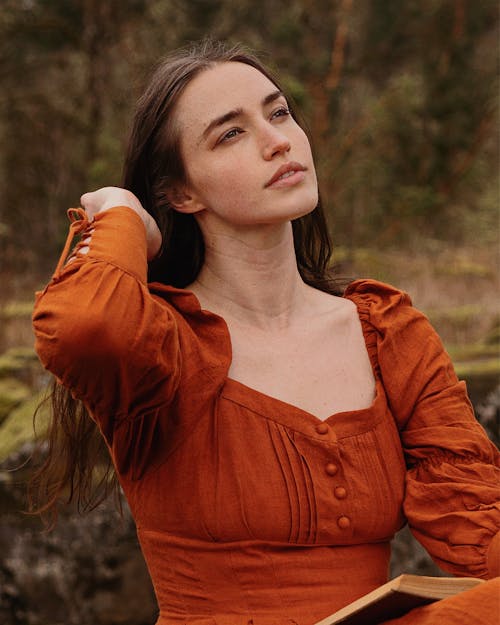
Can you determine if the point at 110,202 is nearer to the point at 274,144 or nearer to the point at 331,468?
the point at 274,144

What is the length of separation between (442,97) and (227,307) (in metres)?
11.0

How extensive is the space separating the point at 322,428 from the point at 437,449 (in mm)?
265

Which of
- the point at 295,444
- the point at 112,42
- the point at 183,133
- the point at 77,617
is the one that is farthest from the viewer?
the point at 112,42

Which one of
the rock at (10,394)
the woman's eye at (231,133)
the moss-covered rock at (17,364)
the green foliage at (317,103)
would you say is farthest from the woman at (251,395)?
the green foliage at (317,103)

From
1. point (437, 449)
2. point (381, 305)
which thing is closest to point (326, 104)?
point (381, 305)

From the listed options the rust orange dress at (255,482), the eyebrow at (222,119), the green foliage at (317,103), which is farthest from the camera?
the green foliage at (317,103)

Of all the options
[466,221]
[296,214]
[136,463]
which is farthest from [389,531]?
[466,221]

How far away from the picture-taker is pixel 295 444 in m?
1.79

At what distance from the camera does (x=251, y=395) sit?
5.92ft

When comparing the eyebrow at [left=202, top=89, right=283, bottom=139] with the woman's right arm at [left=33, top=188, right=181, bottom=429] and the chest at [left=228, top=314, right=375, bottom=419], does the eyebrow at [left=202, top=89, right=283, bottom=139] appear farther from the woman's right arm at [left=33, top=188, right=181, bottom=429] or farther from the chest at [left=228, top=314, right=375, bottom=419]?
the chest at [left=228, top=314, right=375, bottom=419]

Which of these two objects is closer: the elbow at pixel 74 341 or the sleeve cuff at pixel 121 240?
the elbow at pixel 74 341

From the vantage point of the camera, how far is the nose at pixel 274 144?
5.89 ft

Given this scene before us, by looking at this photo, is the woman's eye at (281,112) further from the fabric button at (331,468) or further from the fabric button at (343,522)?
the fabric button at (343,522)

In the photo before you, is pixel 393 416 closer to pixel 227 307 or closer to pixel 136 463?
pixel 227 307
